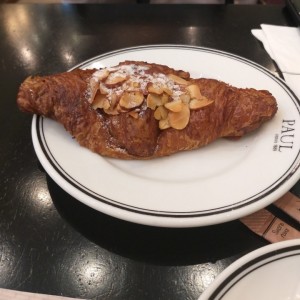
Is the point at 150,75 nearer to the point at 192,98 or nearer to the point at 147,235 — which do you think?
the point at 192,98

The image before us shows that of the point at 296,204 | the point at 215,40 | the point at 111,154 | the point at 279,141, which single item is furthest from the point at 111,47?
the point at 296,204

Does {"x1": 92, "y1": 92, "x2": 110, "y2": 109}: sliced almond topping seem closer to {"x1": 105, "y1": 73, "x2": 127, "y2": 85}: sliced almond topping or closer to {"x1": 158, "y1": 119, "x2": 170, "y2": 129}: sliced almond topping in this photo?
{"x1": 105, "y1": 73, "x2": 127, "y2": 85}: sliced almond topping

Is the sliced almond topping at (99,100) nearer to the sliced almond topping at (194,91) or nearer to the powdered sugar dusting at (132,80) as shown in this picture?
the powdered sugar dusting at (132,80)

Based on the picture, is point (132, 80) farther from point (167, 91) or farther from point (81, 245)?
point (81, 245)

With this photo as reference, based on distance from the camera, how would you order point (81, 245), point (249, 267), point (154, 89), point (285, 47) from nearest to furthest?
point (249, 267), point (81, 245), point (154, 89), point (285, 47)

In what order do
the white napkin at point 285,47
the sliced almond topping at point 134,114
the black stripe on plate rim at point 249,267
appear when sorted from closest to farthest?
the black stripe on plate rim at point 249,267 < the sliced almond topping at point 134,114 < the white napkin at point 285,47

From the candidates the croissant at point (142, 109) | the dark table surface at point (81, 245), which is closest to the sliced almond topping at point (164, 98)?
the croissant at point (142, 109)

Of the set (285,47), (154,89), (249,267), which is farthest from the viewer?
(285,47)

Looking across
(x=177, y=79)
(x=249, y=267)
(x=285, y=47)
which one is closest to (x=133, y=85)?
(x=177, y=79)
